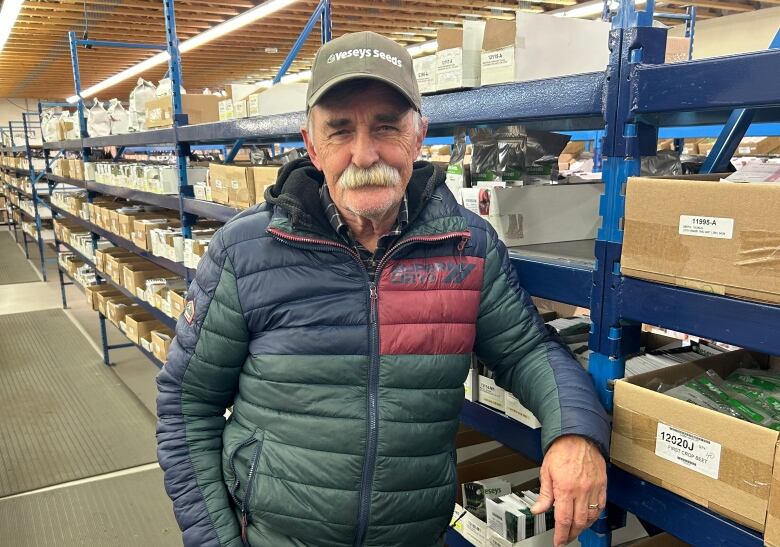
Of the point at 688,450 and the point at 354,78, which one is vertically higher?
the point at 354,78

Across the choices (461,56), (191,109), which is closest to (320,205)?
(461,56)

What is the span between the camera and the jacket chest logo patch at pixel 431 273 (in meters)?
1.28

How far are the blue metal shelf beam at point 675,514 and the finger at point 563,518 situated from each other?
0.17 metres

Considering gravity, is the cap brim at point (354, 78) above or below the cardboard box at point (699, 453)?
above

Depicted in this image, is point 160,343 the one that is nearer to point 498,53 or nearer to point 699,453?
point 498,53

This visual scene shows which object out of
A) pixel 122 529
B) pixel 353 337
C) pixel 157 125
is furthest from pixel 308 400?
pixel 157 125

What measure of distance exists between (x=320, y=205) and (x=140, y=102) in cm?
334

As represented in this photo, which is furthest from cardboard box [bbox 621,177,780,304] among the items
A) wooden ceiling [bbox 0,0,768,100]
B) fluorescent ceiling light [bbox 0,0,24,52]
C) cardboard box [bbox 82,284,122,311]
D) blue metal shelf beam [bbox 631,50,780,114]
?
fluorescent ceiling light [bbox 0,0,24,52]

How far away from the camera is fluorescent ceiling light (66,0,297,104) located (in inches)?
284

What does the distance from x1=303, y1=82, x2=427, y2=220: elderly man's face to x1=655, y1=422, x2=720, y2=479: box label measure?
674mm

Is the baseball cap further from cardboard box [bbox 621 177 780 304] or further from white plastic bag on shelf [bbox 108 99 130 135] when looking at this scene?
white plastic bag on shelf [bbox 108 99 130 135]

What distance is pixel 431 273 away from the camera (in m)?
1.31

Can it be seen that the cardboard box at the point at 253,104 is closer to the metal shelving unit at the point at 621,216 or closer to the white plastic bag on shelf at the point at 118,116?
the metal shelving unit at the point at 621,216

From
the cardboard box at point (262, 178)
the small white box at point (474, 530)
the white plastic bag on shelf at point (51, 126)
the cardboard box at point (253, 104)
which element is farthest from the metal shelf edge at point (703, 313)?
the white plastic bag on shelf at point (51, 126)
